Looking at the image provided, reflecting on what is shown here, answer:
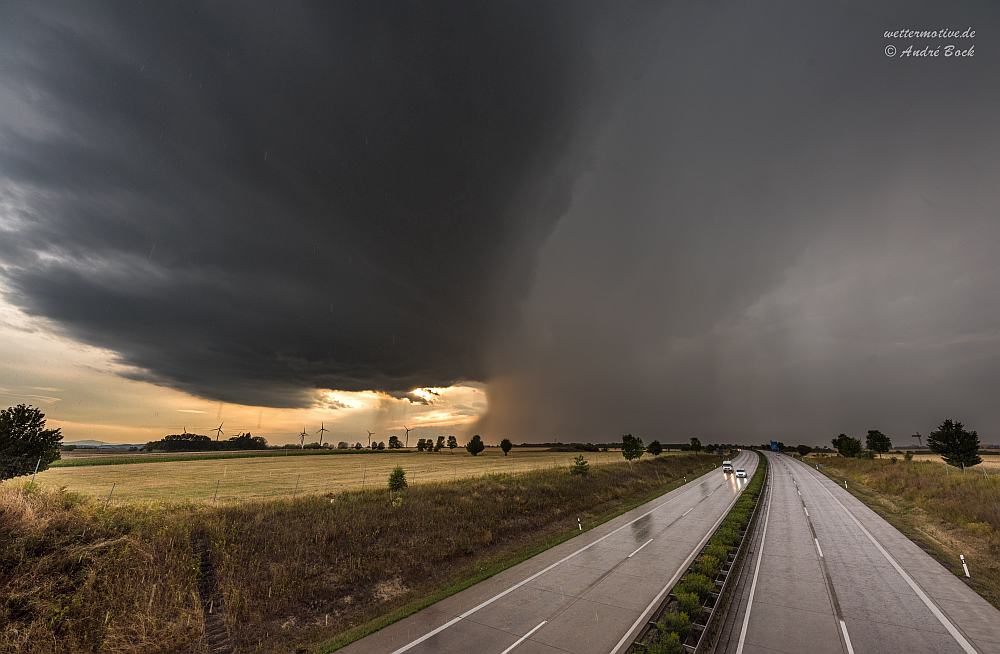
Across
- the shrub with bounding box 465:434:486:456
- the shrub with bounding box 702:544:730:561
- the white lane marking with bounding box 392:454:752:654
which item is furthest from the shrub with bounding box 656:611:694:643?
the shrub with bounding box 465:434:486:456

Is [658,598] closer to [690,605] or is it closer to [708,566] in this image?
[690,605]

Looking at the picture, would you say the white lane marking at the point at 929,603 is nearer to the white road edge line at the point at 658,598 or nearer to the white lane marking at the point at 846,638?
the white lane marking at the point at 846,638

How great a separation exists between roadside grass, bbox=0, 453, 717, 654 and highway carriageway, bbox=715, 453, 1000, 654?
10805 mm

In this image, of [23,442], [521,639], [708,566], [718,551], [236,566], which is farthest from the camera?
[23,442]

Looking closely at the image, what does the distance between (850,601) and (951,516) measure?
2144 cm

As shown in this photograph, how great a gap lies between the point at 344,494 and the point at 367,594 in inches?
478

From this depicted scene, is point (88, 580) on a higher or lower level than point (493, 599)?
higher

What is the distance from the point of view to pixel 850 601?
14.0 meters

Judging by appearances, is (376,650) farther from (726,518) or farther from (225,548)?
(726,518)

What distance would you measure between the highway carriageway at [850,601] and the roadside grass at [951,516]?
102cm

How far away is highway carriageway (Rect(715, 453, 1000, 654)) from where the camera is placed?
36.8 feet

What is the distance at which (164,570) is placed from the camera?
47.2 feet

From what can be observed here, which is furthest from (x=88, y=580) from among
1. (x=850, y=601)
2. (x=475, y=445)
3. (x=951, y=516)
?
(x=475, y=445)

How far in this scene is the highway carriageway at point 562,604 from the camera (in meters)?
11.5
